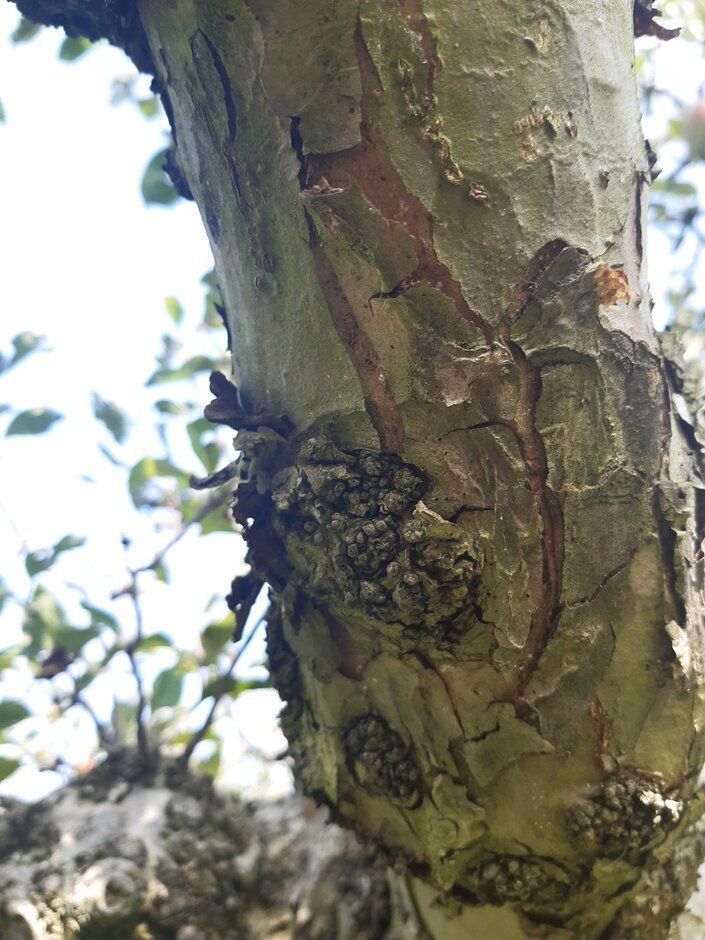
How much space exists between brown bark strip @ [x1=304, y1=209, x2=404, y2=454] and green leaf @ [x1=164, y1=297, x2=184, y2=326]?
1.27 meters

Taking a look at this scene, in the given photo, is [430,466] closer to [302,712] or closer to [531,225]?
[531,225]

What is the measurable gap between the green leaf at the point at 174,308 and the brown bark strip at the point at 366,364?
1.27 meters

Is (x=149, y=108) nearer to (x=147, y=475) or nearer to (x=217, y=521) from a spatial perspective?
(x=147, y=475)

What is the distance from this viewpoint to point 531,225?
747mm

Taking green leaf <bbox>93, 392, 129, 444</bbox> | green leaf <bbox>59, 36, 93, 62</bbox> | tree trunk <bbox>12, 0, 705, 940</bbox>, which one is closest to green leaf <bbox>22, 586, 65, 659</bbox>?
green leaf <bbox>93, 392, 129, 444</bbox>

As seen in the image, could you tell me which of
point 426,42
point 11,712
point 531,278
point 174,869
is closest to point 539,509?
point 531,278

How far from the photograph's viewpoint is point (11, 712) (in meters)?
1.50

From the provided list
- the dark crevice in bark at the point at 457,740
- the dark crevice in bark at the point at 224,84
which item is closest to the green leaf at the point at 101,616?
the dark crevice in bark at the point at 457,740

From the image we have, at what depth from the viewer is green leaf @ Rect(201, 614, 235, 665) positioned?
63.6 inches

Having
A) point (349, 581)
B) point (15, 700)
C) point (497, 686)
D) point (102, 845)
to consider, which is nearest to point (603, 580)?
point (497, 686)

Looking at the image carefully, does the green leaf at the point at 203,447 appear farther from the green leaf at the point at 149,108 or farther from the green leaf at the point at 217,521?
the green leaf at the point at 149,108

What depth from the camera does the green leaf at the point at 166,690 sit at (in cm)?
159

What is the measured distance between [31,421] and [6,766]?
29.9 inches

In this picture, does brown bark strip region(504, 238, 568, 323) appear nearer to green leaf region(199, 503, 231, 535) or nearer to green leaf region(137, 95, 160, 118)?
green leaf region(199, 503, 231, 535)
